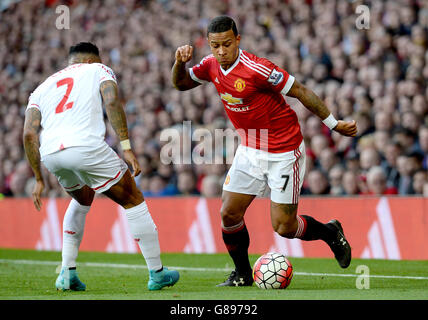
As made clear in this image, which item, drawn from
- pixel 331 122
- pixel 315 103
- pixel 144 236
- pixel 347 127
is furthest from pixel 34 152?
pixel 347 127

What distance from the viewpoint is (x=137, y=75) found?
17.8 meters

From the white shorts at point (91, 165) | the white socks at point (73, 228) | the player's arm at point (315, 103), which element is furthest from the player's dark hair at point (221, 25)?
the white socks at point (73, 228)

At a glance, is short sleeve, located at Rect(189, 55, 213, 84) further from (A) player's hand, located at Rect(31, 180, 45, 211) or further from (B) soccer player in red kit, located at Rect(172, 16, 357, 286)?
(A) player's hand, located at Rect(31, 180, 45, 211)

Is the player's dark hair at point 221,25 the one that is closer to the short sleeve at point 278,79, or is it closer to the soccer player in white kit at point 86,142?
the short sleeve at point 278,79

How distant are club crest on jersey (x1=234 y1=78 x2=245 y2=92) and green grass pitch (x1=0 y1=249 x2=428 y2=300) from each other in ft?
5.85

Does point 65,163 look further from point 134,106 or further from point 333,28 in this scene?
point 134,106

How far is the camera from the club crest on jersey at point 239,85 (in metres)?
7.00

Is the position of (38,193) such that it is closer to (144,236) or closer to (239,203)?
(144,236)

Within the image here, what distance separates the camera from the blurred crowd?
35.8 ft

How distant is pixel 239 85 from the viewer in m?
7.00

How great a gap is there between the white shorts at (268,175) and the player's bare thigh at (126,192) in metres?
1.04

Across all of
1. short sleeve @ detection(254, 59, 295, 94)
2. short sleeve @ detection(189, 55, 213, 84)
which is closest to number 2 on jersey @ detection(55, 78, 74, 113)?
short sleeve @ detection(189, 55, 213, 84)
